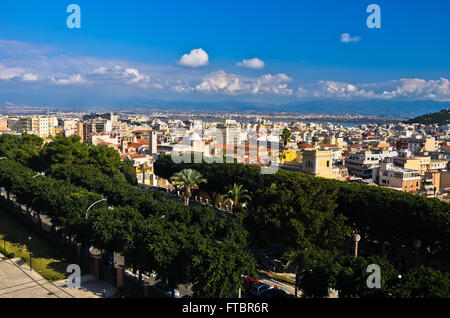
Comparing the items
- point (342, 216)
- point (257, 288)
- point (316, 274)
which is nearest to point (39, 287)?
point (257, 288)

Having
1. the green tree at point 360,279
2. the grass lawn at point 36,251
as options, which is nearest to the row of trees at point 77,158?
the grass lawn at point 36,251

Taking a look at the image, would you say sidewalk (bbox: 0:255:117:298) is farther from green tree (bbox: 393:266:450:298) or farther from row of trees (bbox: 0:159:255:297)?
green tree (bbox: 393:266:450:298)

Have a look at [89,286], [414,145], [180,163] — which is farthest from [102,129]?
[89,286]

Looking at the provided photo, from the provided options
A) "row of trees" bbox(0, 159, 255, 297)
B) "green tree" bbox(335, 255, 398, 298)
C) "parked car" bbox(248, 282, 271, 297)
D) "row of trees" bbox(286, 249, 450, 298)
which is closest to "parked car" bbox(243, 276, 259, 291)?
"parked car" bbox(248, 282, 271, 297)

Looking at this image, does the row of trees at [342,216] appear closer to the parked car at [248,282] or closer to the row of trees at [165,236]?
the row of trees at [165,236]

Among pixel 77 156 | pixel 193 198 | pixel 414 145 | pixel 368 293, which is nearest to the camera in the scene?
pixel 368 293

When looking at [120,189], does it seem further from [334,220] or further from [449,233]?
[449,233]
